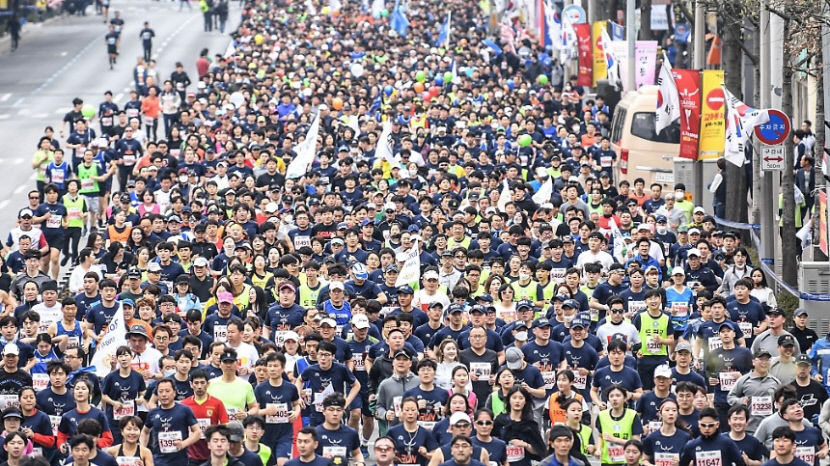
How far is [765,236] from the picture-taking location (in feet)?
86.3

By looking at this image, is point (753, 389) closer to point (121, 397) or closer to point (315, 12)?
point (121, 397)

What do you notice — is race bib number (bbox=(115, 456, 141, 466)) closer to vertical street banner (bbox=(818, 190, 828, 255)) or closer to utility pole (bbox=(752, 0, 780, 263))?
vertical street banner (bbox=(818, 190, 828, 255))

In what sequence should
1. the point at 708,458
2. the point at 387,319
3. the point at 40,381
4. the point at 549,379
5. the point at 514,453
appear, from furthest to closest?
the point at 387,319 → the point at 549,379 → the point at 40,381 → the point at 514,453 → the point at 708,458

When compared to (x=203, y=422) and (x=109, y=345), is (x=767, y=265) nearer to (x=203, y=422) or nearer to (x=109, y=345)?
(x=109, y=345)

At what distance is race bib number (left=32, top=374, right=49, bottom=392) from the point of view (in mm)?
16672

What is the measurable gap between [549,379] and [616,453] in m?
1.89

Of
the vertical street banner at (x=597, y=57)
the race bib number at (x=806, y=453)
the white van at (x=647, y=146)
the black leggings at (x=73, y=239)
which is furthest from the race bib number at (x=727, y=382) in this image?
the vertical street banner at (x=597, y=57)

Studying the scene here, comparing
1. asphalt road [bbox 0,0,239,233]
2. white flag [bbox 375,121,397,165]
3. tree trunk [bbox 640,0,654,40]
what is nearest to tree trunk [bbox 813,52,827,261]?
white flag [bbox 375,121,397,165]

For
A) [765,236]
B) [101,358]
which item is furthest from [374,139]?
[101,358]

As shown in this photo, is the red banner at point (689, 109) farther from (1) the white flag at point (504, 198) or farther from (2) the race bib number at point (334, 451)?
(2) the race bib number at point (334, 451)

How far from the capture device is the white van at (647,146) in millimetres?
32188

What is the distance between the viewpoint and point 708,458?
1443cm

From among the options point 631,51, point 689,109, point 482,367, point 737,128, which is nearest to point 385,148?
point 689,109

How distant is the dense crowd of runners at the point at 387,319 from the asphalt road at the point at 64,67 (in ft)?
23.4
